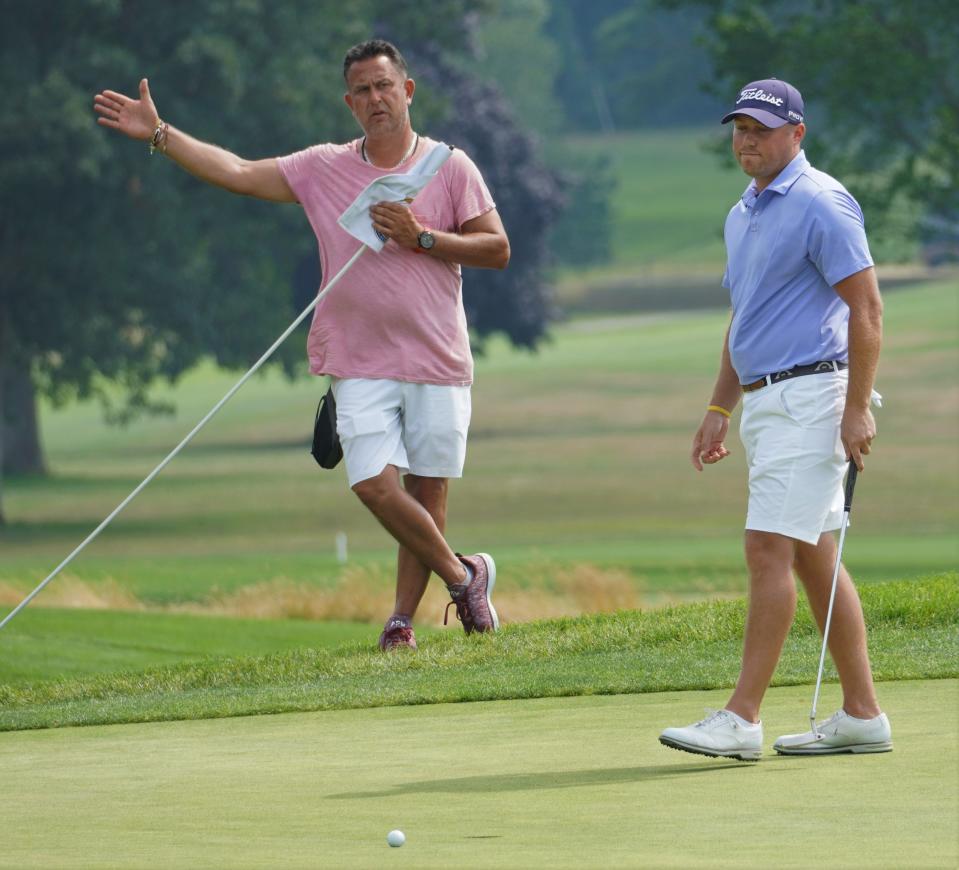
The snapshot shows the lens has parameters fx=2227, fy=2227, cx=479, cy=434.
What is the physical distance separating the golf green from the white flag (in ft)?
6.52

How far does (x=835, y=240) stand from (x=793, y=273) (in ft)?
0.59

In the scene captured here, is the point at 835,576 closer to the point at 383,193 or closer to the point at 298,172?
the point at 383,193

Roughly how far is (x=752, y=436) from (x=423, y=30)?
39.0 meters

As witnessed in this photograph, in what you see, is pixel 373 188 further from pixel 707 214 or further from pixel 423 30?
pixel 707 214

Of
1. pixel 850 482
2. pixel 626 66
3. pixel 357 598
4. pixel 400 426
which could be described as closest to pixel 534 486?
pixel 357 598

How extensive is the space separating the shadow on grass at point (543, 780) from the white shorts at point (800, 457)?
0.78 metres

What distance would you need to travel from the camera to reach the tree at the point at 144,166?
100 ft

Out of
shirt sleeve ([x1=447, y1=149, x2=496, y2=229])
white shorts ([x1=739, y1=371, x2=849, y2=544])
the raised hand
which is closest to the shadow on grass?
white shorts ([x1=739, y1=371, x2=849, y2=544])

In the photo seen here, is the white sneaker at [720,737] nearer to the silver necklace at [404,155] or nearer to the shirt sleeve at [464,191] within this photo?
the shirt sleeve at [464,191]

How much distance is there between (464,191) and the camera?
8.91 meters

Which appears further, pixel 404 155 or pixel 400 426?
pixel 400 426

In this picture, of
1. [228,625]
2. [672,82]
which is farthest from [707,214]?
[228,625]

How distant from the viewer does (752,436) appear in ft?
21.7

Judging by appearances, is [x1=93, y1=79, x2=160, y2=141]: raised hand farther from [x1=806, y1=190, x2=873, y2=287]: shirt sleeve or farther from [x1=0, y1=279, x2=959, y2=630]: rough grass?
[x1=0, y1=279, x2=959, y2=630]: rough grass
